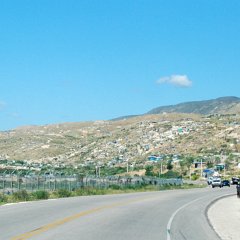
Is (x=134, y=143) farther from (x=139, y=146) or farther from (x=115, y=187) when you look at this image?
(x=115, y=187)

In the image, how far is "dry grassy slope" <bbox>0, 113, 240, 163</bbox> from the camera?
139750 mm

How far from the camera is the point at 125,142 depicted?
15162 centimetres

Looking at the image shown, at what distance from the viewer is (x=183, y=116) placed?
18212 centimetres

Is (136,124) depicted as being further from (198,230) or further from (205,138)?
(198,230)

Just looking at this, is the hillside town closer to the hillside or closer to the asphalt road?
the hillside

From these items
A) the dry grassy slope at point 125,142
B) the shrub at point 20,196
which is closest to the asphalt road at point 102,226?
the shrub at point 20,196

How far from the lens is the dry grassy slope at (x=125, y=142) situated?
5502 inches

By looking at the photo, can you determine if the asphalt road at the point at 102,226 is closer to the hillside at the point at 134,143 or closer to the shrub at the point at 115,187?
the shrub at the point at 115,187

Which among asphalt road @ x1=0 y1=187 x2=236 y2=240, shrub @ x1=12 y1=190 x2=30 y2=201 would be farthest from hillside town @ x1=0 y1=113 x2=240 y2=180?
asphalt road @ x1=0 y1=187 x2=236 y2=240

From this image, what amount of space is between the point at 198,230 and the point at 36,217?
6529 millimetres

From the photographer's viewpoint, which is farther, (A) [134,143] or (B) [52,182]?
(A) [134,143]

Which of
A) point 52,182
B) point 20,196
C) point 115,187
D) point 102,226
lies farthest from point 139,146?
point 102,226

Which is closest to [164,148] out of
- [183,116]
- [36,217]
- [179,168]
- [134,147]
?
[134,147]

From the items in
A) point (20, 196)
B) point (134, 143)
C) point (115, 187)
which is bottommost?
point (20, 196)
